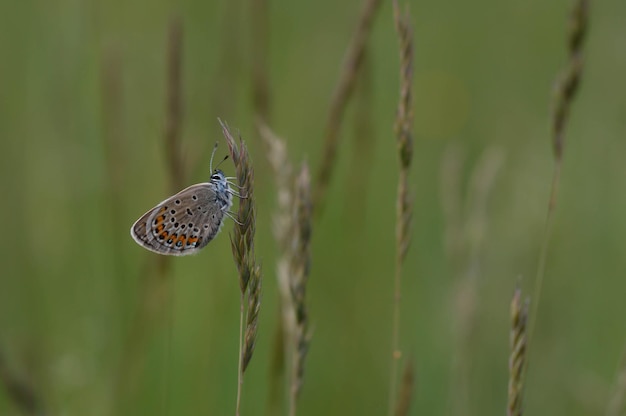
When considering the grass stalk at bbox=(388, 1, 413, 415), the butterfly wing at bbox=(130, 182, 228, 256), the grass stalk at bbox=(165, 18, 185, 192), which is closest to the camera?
the grass stalk at bbox=(388, 1, 413, 415)

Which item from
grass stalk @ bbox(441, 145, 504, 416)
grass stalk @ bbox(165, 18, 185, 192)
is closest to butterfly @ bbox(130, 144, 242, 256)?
grass stalk @ bbox(165, 18, 185, 192)

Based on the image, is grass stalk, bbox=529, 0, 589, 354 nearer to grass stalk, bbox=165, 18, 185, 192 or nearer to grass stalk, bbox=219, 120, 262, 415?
grass stalk, bbox=219, 120, 262, 415

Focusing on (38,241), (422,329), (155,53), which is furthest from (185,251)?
(155,53)

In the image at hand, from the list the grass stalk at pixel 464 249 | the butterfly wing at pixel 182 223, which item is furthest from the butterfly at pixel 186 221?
the grass stalk at pixel 464 249

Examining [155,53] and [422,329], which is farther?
[155,53]

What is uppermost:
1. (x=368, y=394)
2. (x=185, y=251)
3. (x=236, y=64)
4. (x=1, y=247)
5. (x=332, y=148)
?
(x=236, y=64)

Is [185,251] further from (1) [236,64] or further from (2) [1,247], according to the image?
(2) [1,247]

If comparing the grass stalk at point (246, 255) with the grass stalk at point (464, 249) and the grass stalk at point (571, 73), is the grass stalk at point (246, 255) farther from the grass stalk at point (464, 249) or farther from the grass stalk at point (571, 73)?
the grass stalk at point (464, 249)
